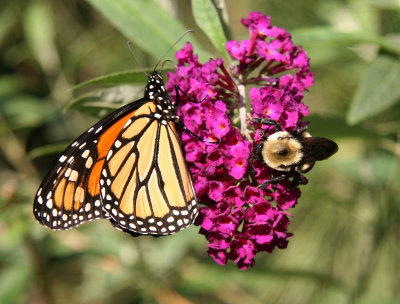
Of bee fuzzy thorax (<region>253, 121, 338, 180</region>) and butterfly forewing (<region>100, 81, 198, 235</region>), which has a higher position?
bee fuzzy thorax (<region>253, 121, 338, 180</region>)

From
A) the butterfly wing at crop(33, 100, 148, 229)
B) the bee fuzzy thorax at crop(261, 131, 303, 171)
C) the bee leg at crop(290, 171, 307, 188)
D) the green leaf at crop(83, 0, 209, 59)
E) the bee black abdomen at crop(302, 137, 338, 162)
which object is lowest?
the butterfly wing at crop(33, 100, 148, 229)

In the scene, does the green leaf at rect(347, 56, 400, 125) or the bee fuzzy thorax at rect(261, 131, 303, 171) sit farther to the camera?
the green leaf at rect(347, 56, 400, 125)

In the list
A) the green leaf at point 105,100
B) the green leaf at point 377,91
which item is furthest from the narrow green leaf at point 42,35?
the green leaf at point 377,91

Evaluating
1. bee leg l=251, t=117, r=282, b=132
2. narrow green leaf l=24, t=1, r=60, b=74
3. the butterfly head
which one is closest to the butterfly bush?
bee leg l=251, t=117, r=282, b=132

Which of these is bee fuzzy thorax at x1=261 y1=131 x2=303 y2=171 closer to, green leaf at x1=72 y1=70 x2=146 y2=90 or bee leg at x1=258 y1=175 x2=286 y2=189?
bee leg at x1=258 y1=175 x2=286 y2=189

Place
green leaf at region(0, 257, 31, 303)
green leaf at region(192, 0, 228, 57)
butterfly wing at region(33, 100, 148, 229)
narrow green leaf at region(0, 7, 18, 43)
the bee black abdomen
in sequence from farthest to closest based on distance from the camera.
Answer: narrow green leaf at region(0, 7, 18, 43) < green leaf at region(0, 257, 31, 303) < butterfly wing at region(33, 100, 148, 229) < green leaf at region(192, 0, 228, 57) < the bee black abdomen

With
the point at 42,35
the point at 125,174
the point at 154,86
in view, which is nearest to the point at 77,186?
the point at 125,174

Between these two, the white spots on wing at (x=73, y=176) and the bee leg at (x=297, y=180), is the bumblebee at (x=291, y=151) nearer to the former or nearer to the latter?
the bee leg at (x=297, y=180)

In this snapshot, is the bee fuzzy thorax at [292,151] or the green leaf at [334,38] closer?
the bee fuzzy thorax at [292,151]
